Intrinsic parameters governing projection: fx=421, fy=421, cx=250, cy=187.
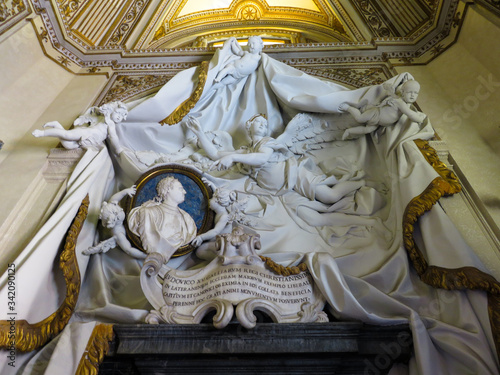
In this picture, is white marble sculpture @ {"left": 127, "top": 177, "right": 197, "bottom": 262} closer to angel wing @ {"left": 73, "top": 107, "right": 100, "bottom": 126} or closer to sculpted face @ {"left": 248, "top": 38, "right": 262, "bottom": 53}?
angel wing @ {"left": 73, "top": 107, "right": 100, "bottom": 126}

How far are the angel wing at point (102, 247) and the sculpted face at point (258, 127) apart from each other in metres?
1.86

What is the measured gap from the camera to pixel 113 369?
3.14 m

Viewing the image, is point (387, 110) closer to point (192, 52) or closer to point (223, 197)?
point (223, 197)

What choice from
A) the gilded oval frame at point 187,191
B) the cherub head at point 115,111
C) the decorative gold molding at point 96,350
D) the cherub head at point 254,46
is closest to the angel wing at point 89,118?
the cherub head at point 115,111

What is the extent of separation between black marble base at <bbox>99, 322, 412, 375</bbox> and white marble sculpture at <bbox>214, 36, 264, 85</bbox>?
10.4 ft

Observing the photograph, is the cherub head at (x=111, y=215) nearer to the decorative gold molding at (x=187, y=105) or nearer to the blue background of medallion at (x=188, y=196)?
the blue background of medallion at (x=188, y=196)

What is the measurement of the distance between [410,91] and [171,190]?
8.69 feet

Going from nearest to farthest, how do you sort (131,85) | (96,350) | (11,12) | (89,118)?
1. (96,350)
2. (89,118)
3. (11,12)
4. (131,85)

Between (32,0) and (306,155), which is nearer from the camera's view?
(306,155)

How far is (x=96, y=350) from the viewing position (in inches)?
118

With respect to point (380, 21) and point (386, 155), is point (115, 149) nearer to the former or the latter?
point (386, 155)

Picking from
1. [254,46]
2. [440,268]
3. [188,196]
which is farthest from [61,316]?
[254,46]

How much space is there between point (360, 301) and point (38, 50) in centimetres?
513

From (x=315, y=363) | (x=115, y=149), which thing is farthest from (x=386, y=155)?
(x=115, y=149)
